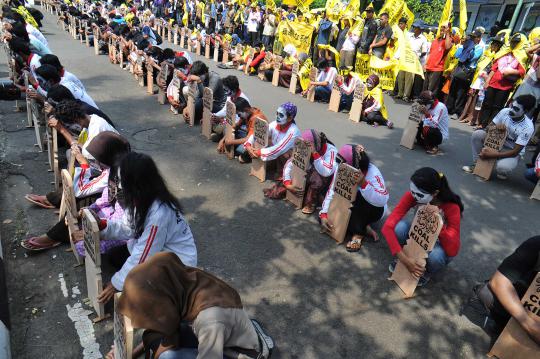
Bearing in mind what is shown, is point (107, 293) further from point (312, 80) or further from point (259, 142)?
point (312, 80)

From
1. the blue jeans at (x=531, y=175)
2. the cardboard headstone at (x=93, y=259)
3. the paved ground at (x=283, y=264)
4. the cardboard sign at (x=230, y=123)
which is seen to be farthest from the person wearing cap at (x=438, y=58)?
the cardboard headstone at (x=93, y=259)

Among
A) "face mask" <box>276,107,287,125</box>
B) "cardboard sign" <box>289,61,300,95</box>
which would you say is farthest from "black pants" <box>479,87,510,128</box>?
"face mask" <box>276,107,287,125</box>

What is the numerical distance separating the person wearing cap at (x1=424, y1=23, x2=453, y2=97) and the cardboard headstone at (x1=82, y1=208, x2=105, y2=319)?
974 cm

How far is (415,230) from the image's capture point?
3.42 meters

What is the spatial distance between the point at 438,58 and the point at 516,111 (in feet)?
15.7

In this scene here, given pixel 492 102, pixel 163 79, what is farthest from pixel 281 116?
pixel 492 102

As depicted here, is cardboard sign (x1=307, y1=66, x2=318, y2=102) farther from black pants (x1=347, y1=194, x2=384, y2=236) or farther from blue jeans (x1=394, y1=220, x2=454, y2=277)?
blue jeans (x1=394, y1=220, x2=454, y2=277)

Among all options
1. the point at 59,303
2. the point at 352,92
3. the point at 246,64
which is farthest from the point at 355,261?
the point at 246,64

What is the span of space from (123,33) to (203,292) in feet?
40.2

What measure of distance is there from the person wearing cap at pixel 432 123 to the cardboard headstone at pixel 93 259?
5.95 meters

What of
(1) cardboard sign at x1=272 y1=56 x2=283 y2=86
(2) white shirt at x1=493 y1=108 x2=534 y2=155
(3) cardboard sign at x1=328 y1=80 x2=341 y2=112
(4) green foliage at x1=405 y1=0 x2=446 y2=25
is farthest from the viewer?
(4) green foliage at x1=405 y1=0 x2=446 y2=25

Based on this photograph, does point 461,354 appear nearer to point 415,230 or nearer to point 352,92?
point 415,230

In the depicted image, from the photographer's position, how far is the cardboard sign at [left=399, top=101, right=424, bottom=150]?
6.99m

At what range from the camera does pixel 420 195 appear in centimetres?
347
